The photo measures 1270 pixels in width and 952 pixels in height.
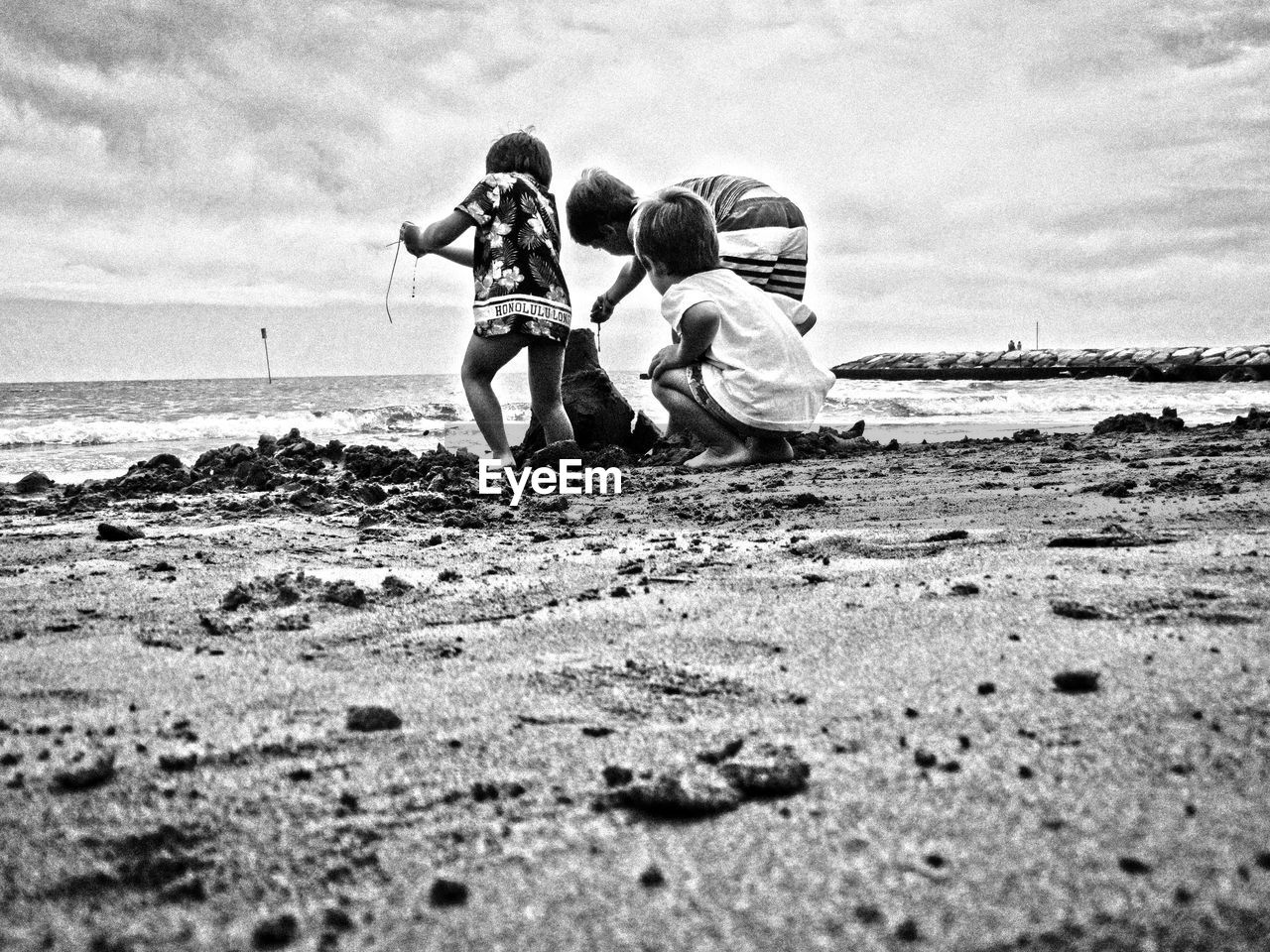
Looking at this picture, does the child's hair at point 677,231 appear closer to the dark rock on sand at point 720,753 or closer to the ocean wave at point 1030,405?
the dark rock on sand at point 720,753

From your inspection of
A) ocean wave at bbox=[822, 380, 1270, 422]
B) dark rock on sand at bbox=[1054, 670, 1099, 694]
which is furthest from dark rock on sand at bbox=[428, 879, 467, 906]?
ocean wave at bbox=[822, 380, 1270, 422]

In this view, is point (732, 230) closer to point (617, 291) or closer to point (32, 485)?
point (617, 291)

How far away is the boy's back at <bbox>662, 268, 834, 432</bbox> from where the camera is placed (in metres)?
4.50

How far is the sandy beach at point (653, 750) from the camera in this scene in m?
0.79

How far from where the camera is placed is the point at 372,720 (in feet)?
3.98

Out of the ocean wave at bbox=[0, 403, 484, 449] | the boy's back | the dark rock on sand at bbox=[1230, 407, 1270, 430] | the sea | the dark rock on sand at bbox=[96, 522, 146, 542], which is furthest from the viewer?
the ocean wave at bbox=[0, 403, 484, 449]

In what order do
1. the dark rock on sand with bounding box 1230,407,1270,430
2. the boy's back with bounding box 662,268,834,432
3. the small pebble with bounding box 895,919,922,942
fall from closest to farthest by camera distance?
the small pebble with bounding box 895,919,922,942 → the boy's back with bounding box 662,268,834,432 → the dark rock on sand with bounding box 1230,407,1270,430

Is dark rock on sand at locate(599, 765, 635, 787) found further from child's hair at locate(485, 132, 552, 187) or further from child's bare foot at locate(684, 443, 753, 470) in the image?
child's hair at locate(485, 132, 552, 187)

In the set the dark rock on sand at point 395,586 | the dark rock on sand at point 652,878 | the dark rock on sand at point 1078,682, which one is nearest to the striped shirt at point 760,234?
the dark rock on sand at point 395,586

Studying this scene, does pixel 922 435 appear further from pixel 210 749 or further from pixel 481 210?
pixel 210 749

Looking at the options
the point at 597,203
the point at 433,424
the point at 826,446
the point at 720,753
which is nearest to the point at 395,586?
the point at 720,753

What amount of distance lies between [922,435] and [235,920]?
7016 mm

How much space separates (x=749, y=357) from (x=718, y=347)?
157 mm

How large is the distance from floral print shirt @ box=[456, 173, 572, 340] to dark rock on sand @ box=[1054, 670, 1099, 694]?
342 centimetres
